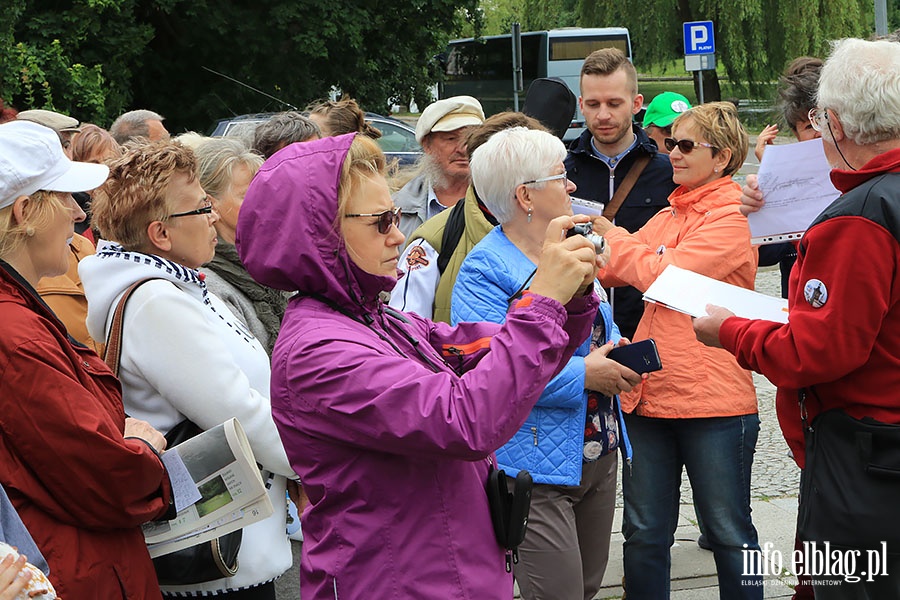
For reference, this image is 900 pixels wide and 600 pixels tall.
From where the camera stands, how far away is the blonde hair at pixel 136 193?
3.21 metres

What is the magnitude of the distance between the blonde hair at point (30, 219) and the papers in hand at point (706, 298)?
183cm

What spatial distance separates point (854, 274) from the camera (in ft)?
8.84

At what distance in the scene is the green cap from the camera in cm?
710

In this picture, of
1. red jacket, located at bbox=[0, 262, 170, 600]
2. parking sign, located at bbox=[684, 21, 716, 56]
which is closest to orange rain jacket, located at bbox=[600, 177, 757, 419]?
red jacket, located at bbox=[0, 262, 170, 600]

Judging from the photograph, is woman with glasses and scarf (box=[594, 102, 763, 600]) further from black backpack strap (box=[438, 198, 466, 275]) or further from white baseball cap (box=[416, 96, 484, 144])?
white baseball cap (box=[416, 96, 484, 144])

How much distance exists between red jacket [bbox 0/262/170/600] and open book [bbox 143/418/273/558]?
12 centimetres

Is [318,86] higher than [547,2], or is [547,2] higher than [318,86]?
[547,2]

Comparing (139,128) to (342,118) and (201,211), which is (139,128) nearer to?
(342,118)

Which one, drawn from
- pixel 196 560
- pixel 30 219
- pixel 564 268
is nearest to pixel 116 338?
pixel 30 219

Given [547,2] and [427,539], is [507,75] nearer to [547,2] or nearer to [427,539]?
[547,2]

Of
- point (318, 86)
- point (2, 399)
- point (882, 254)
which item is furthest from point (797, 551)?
point (318, 86)

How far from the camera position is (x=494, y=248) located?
348 centimetres

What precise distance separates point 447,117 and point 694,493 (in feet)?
6.95

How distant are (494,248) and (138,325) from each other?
1.20 m
